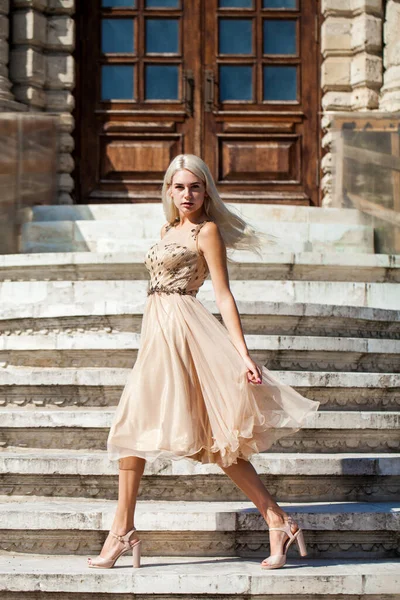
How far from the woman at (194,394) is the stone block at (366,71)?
719 cm

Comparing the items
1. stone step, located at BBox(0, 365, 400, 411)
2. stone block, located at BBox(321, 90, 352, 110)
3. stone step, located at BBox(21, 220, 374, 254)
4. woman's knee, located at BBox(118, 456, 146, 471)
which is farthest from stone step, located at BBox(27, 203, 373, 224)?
woman's knee, located at BBox(118, 456, 146, 471)

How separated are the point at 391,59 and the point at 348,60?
1.63ft

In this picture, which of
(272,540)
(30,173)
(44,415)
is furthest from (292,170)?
(272,540)

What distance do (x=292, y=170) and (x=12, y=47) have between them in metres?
3.43

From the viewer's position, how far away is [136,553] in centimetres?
384

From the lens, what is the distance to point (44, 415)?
486 centimetres

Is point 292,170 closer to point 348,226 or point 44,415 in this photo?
point 348,226

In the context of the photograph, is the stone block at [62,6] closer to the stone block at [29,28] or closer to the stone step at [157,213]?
the stone block at [29,28]

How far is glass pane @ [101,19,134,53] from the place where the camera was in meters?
11.1

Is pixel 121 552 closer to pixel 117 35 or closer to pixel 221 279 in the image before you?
pixel 221 279

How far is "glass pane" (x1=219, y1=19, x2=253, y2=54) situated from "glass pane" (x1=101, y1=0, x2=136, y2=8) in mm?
1031

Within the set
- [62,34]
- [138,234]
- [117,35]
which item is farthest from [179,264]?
[117,35]

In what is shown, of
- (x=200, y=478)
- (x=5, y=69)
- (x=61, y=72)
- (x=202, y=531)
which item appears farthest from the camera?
(x=61, y=72)

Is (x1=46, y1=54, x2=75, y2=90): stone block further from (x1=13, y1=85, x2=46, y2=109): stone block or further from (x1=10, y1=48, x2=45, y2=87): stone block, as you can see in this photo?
(x1=13, y1=85, x2=46, y2=109): stone block
